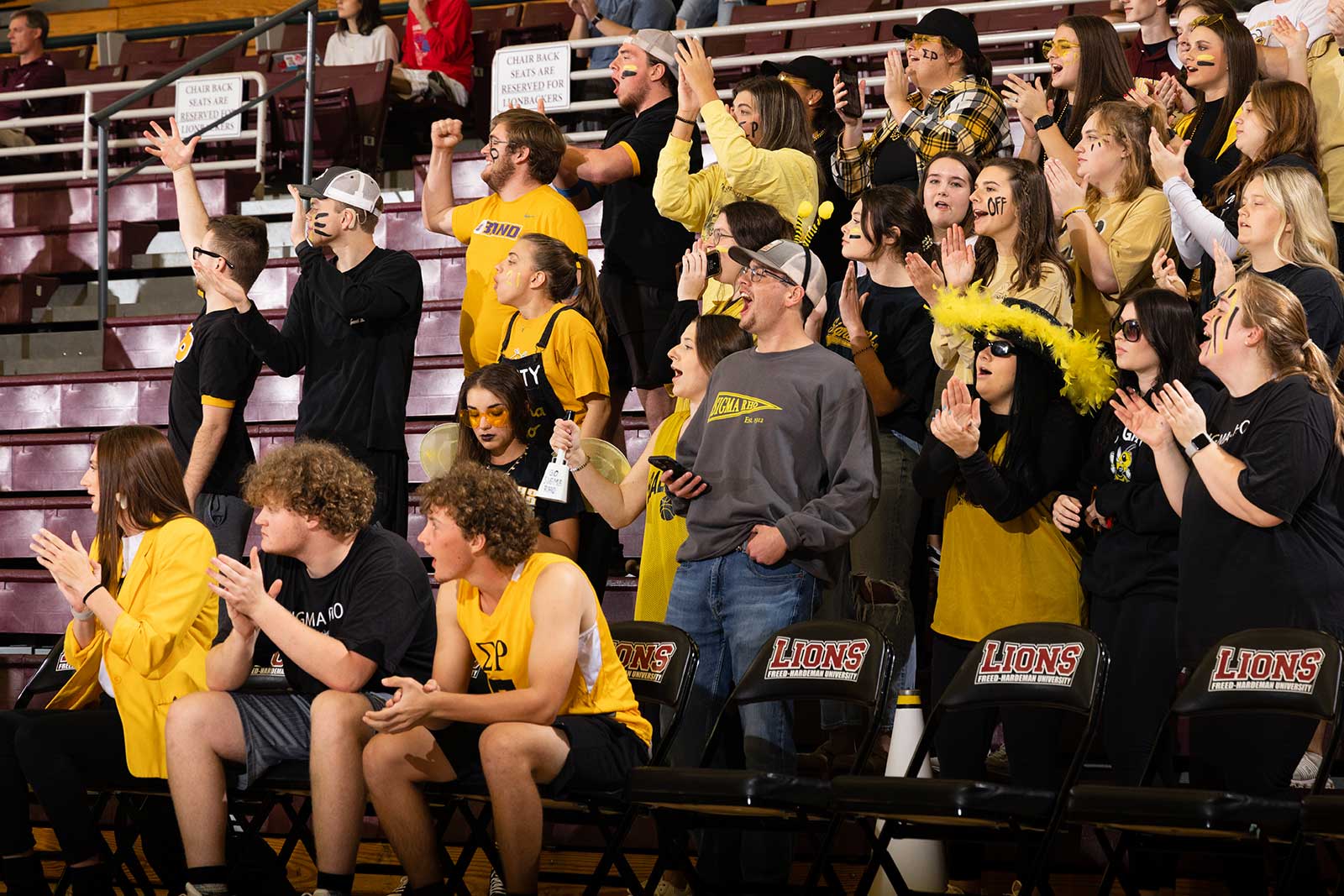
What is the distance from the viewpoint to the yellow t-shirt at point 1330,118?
16.3 ft

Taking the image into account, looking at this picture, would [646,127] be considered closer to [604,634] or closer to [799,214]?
[799,214]

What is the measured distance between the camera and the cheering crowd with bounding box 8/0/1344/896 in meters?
3.83

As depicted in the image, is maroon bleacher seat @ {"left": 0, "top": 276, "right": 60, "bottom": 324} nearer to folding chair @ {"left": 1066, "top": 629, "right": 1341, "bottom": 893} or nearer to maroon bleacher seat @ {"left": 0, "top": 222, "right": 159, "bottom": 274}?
maroon bleacher seat @ {"left": 0, "top": 222, "right": 159, "bottom": 274}

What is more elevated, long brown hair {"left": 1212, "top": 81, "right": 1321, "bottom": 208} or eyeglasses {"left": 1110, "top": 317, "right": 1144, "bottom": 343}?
long brown hair {"left": 1212, "top": 81, "right": 1321, "bottom": 208}

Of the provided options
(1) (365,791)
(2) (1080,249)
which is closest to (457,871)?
(1) (365,791)

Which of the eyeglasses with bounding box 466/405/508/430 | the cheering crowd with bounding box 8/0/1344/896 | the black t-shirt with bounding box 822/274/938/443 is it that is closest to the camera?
the cheering crowd with bounding box 8/0/1344/896

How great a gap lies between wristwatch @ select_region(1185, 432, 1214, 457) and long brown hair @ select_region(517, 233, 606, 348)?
2053 millimetres

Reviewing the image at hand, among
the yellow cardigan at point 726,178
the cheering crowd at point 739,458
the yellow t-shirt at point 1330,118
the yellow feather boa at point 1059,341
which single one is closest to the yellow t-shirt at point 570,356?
the cheering crowd at point 739,458

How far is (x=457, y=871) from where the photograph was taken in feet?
12.8

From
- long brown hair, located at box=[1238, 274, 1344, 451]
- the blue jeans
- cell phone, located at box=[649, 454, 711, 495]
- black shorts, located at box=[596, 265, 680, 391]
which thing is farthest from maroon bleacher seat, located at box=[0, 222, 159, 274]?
long brown hair, located at box=[1238, 274, 1344, 451]

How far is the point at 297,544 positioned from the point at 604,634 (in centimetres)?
82

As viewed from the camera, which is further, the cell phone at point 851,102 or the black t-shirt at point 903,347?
the cell phone at point 851,102

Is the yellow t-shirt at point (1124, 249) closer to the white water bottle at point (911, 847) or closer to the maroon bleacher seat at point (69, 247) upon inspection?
the white water bottle at point (911, 847)

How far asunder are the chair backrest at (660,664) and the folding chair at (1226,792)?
1067mm
